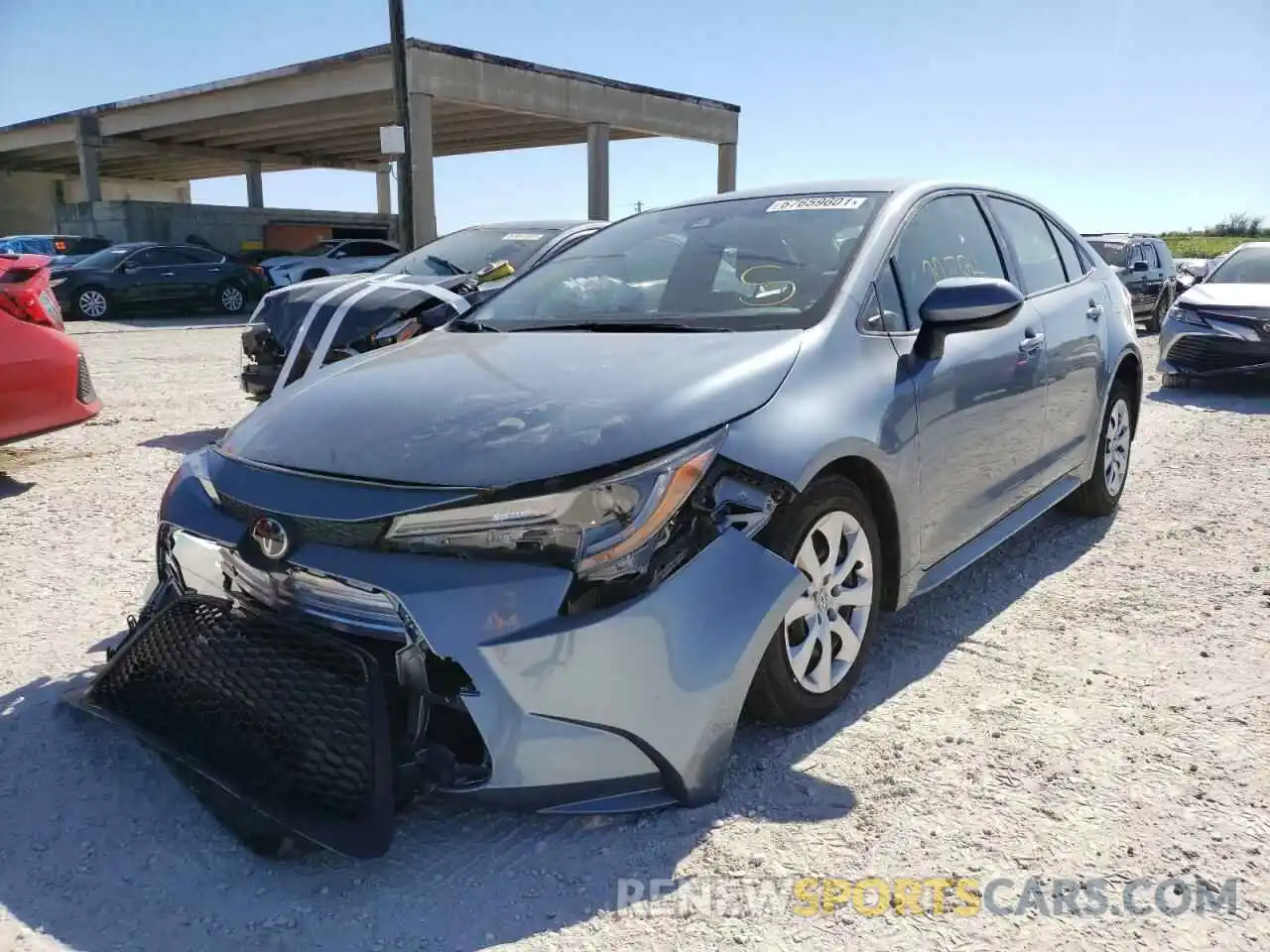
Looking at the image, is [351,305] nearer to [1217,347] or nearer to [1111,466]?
[1111,466]

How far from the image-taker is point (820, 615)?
275 centimetres

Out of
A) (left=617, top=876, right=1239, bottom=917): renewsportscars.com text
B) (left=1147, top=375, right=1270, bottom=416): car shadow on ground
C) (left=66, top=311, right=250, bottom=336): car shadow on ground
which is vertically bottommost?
(left=66, top=311, right=250, bottom=336): car shadow on ground

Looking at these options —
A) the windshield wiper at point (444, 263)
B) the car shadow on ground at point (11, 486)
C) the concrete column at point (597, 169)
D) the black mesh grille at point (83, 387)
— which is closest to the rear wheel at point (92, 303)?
the concrete column at point (597, 169)

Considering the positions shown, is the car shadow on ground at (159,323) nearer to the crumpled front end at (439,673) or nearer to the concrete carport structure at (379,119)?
the concrete carport structure at (379,119)

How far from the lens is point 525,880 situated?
7.13ft

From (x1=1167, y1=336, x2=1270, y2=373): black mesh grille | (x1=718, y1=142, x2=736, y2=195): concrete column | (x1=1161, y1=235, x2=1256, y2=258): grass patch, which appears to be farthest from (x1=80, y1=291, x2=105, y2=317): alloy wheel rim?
(x1=1161, y1=235, x2=1256, y2=258): grass patch

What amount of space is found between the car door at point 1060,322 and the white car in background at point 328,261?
1662 cm

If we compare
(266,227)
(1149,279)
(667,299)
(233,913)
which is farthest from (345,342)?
(266,227)

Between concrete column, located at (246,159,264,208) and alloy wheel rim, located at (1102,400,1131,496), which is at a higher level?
concrete column, located at (246,159,264,208)

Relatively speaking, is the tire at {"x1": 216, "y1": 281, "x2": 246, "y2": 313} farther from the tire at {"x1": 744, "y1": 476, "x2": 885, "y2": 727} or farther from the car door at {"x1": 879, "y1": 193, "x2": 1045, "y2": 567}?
the tire at {"x1": 744, "y1": 476, "x2": 885, "y2": 727}

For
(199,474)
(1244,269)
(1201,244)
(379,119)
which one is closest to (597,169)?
(379,119)

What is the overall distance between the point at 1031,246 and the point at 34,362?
4.70 m

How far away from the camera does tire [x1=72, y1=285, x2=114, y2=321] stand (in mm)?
17391

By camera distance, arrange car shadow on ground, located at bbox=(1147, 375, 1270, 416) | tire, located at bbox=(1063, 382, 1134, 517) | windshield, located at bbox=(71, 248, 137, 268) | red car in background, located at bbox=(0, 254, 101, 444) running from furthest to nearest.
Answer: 1. windshield, located at bbox=(71, 248, 137, 268)
2. car shadow on ground, located at bbox=(1147, 375, 1270, 416)
3. red car in background, located at bbox=(0, 254, 101, 444)
4. tire, located at bbox=(1063, 382, 1134, 517)
